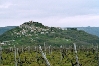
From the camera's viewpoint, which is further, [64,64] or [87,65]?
[64,64]

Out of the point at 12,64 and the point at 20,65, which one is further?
the point at 12,64

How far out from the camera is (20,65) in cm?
6356

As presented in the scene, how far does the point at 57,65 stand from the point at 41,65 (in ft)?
14.9

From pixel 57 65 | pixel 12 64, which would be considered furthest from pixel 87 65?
pixel 12 64

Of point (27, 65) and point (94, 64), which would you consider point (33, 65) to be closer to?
point (27, 65)

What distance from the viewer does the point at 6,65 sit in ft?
220

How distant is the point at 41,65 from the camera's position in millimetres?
62406

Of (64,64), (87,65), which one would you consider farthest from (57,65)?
(87,65)

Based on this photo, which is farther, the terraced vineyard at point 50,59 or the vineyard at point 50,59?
the terraced vineyard at point 50,59

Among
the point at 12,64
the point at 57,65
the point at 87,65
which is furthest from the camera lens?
the point at 12,64

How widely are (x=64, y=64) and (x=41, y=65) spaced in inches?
316

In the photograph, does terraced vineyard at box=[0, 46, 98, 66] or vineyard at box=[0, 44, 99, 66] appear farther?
terraced vineyard at box=[0, 46, 98, 66]

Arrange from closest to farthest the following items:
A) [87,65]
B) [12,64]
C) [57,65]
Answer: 1. [87,65]
2. [57,65]
3. [12,64]

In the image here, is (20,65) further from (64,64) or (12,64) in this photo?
(64,64)
